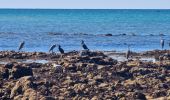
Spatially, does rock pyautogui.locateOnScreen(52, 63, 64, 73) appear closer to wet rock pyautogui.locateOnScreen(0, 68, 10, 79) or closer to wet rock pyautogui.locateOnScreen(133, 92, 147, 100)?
wet rock pyautogui.locateOnScreen(0, 68, 10, 79)

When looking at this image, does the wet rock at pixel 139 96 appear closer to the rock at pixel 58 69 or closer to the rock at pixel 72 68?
the rock at pixel 58 69

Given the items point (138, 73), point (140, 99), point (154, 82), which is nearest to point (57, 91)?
point (140, 99)

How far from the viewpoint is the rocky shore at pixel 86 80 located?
16.2 metres

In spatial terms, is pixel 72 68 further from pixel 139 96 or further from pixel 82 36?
pixel 82 36

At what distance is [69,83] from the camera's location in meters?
18.4

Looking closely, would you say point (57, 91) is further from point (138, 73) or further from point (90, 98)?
point (138, 73)

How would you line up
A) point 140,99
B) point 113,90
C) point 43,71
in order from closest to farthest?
point 140,99 < point 113,90 < point 43,71

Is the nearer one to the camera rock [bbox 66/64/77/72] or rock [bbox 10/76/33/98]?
rock [bbox 10/76/33/98]

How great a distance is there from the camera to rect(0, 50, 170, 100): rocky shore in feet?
53.1

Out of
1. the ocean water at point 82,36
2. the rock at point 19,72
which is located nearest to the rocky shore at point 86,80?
the rock at point 19,72

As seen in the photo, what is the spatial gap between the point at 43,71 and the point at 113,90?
5798 mm

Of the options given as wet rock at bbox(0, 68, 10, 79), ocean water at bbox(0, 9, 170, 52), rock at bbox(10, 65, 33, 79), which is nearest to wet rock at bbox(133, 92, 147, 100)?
rock at bbox(10, 65, 33, 79)

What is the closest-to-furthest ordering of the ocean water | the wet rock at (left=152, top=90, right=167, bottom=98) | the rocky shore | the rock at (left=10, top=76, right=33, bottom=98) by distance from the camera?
the rocky shore, the rock at (left=10, top=76, right=33, bottom=98), the wet rock at (left=152, top=90, right=167, bottom=98), the ocean water

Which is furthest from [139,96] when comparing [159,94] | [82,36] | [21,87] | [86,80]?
[82,36]
